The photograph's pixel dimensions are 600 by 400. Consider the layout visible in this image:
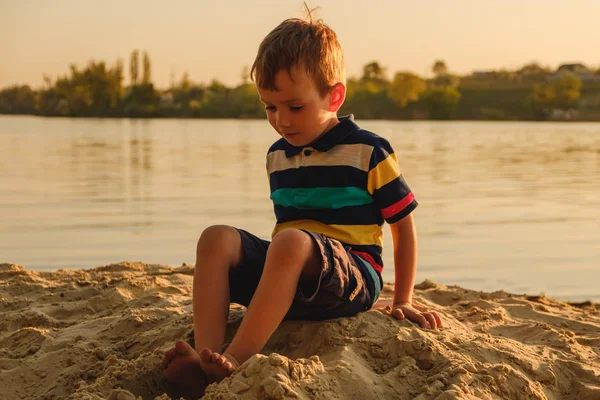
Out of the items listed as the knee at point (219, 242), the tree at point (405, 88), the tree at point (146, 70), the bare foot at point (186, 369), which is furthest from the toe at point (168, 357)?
the tree at point (146, 70)

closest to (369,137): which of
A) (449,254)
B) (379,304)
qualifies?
(379,304)

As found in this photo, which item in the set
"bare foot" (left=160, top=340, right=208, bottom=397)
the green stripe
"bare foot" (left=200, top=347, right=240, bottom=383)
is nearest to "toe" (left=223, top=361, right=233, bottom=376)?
"bare foot" (left=200, top=347, right=240, bottom=383)

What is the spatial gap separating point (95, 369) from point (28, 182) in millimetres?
8618

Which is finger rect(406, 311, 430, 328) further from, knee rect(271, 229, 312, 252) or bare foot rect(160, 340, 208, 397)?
bare foot rect(160, 340, 208, 397)

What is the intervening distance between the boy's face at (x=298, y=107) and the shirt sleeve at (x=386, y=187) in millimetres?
242

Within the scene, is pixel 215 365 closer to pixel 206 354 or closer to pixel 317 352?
pixel 206 354

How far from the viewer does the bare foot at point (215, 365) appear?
99.4 inches

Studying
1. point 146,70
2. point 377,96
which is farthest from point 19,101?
point 377,96

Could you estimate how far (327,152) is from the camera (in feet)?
10.4

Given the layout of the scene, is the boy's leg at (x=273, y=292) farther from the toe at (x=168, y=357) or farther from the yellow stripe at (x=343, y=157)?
the yellow stripe at (x=343, y=157)

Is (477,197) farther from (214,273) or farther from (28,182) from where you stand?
(214,273)

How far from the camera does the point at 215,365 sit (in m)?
2.53

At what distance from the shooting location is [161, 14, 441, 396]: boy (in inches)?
107

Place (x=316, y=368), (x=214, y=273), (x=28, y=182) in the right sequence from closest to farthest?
(x=316, y=368) → (x=214, y=273) → (x=28, y=182)
